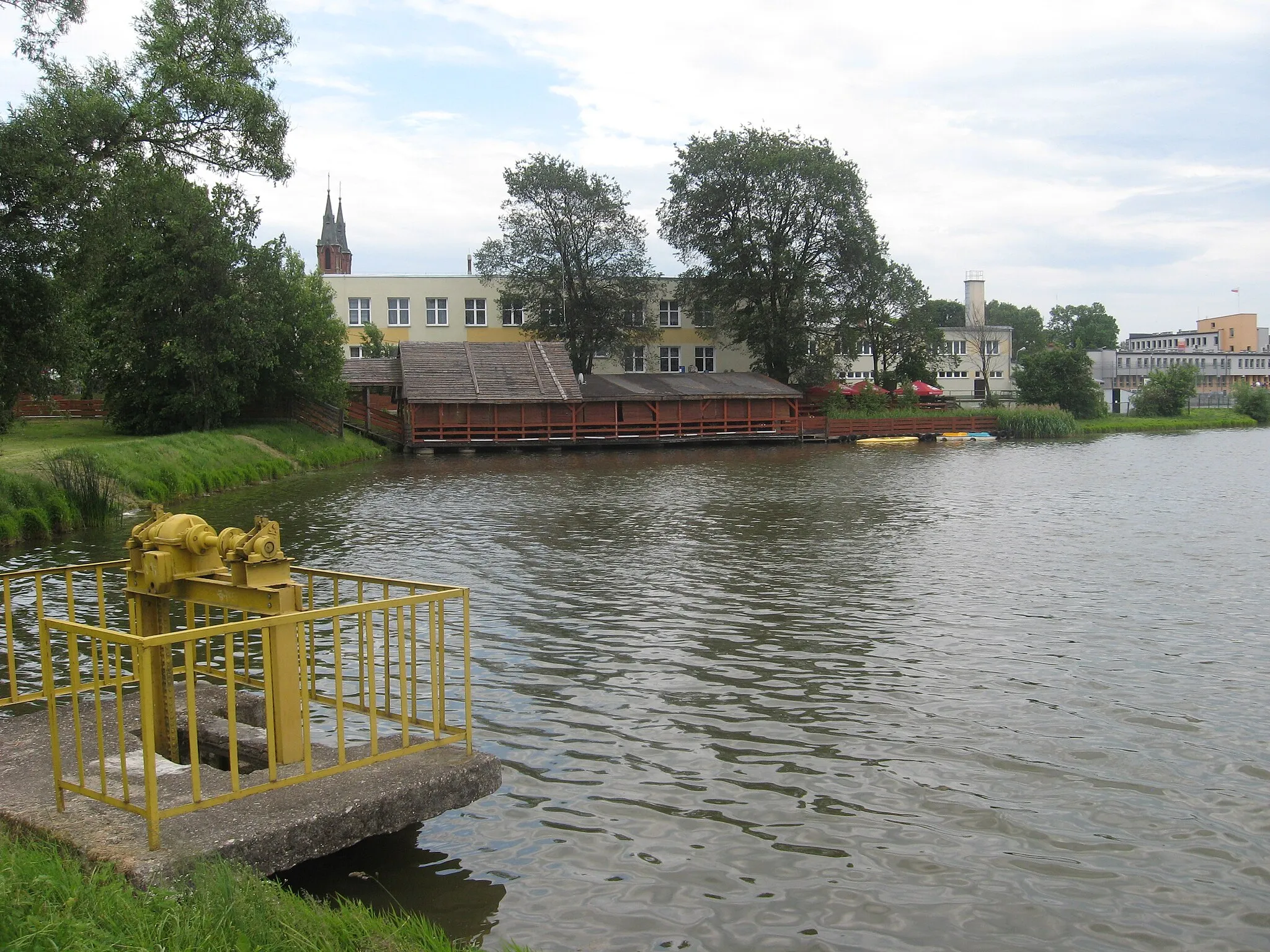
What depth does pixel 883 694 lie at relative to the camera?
11023mm

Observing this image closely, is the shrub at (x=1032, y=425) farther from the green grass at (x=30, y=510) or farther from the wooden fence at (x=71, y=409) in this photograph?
the green grass at (x=30, y=510)

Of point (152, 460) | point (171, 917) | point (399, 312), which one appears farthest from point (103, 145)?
point (399, 312)

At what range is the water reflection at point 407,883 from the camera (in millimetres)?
6457

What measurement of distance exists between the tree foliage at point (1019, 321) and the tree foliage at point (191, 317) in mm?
125801

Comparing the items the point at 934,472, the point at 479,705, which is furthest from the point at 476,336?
the point at 479,705

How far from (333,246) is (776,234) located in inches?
2257

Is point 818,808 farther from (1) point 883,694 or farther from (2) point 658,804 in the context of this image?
(1) point 883,694

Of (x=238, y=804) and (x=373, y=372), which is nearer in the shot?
(x=238, y=804)

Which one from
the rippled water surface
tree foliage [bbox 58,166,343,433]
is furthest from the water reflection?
tree foliage [bbox 58,166,343,433]

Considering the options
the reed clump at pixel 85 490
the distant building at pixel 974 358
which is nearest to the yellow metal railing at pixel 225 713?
the reed clump at pixel 85 490

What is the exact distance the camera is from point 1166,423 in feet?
275

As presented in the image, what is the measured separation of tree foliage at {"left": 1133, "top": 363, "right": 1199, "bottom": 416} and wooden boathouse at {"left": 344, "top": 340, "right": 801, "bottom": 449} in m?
39.8

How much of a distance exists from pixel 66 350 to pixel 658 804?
1899 cm

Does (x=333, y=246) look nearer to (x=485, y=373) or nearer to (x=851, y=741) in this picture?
(x=485, y=373)
